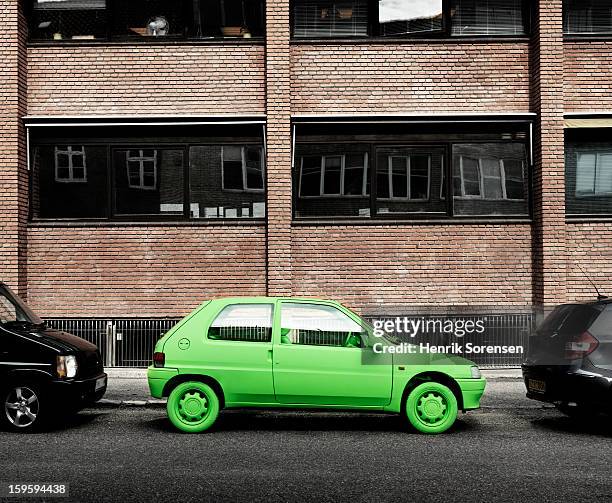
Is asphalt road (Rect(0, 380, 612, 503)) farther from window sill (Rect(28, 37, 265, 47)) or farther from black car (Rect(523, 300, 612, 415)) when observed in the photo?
window sill (Rect(28, 37, 265, 47))

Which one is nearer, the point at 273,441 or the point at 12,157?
the point at 273,441

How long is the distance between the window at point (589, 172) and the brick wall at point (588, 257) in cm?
39

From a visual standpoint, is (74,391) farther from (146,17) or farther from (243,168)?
(146,17)

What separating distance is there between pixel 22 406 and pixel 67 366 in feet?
2.15

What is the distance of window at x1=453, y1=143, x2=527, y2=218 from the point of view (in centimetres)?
1571

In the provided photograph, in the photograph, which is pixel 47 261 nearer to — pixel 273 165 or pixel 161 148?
pixel 161 148

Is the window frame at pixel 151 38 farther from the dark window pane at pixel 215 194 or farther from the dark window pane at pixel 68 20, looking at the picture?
the dark window pane at pixel 215 194

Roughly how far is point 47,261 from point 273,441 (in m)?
8.19

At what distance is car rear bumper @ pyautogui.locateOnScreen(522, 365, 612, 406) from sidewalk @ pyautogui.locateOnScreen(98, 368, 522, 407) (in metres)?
4.45

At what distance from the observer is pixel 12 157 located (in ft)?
50.6

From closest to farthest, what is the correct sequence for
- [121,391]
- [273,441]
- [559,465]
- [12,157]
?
[559,465] < [273,441] < [121,391] < [12,157]

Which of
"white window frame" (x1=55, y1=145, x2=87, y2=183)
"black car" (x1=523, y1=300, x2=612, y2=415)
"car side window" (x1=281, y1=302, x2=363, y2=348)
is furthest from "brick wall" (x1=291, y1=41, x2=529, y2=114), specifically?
"car side window" (x1=281, y1=302, x2=363, y2=348)

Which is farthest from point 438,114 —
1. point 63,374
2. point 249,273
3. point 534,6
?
point 63,374

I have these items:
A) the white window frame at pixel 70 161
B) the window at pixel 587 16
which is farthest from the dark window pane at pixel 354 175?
the white window frame at pixel 70 161
